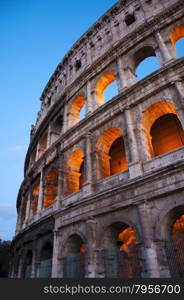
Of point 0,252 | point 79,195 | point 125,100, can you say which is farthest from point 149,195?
point 0,252

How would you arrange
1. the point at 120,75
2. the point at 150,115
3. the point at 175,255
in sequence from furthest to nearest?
the point at 120,75, the point at 150,115, the point at 175,255

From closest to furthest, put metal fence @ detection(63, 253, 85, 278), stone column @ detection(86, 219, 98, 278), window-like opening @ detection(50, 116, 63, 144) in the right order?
stone column @ detection(86, 219, 98, 278)
metal fence @ detection(63, 253, 85, 278)
window-like opening @ detection(50, 116, 63, 144)

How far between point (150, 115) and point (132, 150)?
1.91 m

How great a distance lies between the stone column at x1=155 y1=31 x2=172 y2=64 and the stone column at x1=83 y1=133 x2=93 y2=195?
4.89 m

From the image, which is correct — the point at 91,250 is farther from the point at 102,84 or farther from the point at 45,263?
the point at 102,84

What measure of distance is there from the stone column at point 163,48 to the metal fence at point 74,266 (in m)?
8.99

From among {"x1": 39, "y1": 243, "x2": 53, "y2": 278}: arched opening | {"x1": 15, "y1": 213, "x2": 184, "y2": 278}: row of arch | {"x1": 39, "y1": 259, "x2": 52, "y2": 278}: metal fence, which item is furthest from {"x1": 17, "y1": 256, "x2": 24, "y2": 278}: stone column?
{"x1": 39, "y1": 259, "x2": 52, "y2": 278}: metal fence

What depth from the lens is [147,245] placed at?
259 inches

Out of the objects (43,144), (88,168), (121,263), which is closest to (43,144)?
(43,144)

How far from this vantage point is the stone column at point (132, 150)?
7862mm

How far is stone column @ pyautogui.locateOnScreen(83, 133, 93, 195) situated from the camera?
30.8ft

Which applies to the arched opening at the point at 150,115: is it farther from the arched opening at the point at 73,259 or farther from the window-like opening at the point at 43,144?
the window-like opening at the point at 43,144

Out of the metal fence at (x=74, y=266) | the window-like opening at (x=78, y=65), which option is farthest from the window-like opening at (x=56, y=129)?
the metal fence at (x=74, y=266)

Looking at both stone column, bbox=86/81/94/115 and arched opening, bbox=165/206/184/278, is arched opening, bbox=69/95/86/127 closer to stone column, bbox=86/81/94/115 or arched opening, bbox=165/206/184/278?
stone column, bbox=86/81/94/115
